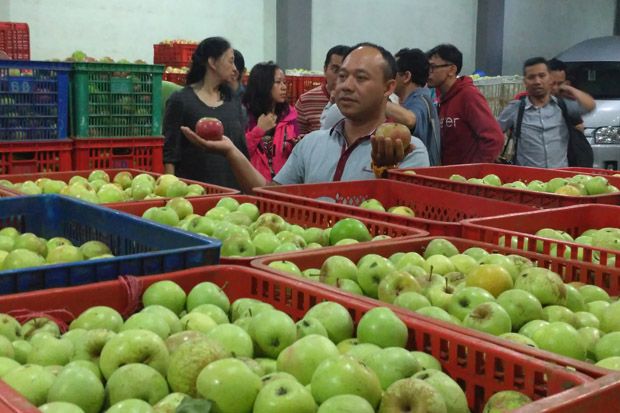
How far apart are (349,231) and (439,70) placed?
12.0 ft

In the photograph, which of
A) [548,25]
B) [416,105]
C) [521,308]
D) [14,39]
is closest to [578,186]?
[416,105]

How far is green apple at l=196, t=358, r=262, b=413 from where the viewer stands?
45.9 inches

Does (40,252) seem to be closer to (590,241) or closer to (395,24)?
(590,241)

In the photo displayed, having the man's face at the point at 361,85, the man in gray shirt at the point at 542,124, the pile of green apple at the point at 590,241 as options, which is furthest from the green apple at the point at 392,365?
the man in gray shirt at the point at 542,124

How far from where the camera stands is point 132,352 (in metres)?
1.31

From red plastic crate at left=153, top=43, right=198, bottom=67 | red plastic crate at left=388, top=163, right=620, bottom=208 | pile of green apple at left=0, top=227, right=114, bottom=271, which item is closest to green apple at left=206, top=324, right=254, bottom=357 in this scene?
pile of green apple at left=0, top=227, right=114, bottom=271

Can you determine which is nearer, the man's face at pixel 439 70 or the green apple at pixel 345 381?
the green apple at pixel 345 381

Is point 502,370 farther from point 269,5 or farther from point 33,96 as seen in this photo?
point 269,5

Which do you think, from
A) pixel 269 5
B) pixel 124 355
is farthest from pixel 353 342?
pixel 269 5

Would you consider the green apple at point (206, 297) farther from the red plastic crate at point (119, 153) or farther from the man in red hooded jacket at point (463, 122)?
the man in red hooded jacket at point (463, 122)

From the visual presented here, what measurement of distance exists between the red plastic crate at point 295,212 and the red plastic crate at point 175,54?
643cm

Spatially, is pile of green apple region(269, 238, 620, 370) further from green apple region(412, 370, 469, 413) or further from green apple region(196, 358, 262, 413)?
green apple region(196, 358, 262, 413)

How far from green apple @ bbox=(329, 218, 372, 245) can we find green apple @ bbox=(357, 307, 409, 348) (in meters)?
0.97

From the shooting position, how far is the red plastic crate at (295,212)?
2.49 metres
